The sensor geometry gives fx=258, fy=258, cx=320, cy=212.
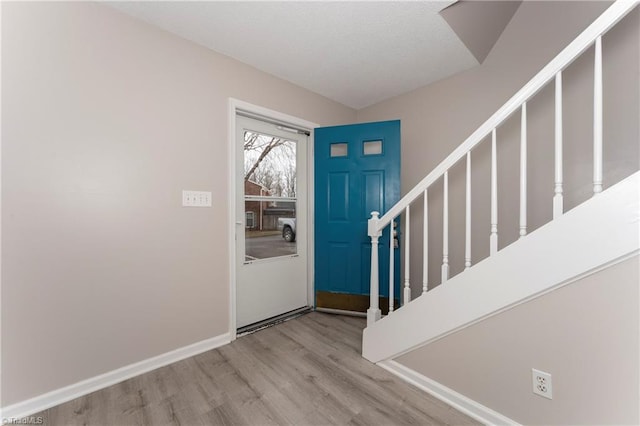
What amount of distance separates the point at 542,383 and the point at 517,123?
72.3 inches

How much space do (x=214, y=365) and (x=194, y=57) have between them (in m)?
2.32

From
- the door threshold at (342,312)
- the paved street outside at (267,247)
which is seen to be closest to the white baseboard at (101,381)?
the paved street outside at (267,247)

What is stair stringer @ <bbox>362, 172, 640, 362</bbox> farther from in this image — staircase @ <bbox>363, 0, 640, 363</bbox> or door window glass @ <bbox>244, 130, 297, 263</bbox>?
door window glass @ <bbox>244, 130, 297, 263</bbox>

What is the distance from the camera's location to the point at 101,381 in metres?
1.63

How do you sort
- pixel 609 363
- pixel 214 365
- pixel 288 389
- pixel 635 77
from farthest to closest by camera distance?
pixel 214 365
pixel 288 389
pixel 635 77
pixel 609 363

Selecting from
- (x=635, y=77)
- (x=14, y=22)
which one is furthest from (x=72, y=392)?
(x=635, y=77)

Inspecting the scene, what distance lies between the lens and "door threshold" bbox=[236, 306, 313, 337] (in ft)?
7.71

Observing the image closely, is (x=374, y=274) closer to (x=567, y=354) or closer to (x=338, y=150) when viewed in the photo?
(x=567, y=354)

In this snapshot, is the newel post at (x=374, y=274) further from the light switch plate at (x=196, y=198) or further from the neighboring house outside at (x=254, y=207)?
the light switch plate at (x=196, y=198)

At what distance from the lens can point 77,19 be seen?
60.6 inches

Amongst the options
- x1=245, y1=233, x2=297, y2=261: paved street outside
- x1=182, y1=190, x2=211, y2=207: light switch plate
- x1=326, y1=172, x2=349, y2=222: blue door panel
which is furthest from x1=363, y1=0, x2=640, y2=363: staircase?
x1=182, y1=190, x2=211, y2=207: light switch plate

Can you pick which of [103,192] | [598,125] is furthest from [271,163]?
[598,125]

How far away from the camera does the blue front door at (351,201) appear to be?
8.45 ft

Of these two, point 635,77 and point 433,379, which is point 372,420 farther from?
point 635,77
